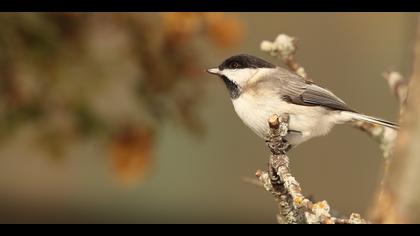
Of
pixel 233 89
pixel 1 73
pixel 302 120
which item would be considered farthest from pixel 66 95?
pixel 302 120

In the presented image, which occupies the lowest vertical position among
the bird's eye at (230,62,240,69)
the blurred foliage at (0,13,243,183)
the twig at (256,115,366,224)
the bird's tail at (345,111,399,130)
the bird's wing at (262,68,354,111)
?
the twig at (256,115,366,224)

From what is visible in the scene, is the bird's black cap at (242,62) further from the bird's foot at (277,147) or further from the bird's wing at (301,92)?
the bird's foot at (277,147)

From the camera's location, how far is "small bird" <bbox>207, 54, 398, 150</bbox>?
1.68m

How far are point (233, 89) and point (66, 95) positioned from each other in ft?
2.88

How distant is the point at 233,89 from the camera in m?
1.76

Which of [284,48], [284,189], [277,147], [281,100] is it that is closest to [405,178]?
[284,189]

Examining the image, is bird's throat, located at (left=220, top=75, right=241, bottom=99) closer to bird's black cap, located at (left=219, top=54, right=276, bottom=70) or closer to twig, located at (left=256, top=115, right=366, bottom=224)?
bird's black cap, located at (left=219, top=54, right=276, bottom=70)

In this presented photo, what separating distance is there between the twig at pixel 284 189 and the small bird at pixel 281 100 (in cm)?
31

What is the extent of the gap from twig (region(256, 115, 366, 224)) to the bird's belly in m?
0.27

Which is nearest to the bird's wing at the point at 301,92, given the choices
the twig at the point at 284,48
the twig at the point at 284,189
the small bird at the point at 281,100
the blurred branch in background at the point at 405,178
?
the small bird at the point at 281,100

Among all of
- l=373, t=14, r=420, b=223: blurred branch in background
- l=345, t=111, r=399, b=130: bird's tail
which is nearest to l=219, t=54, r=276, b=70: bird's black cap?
l=345, t=111, r=399, b=130: bird's tail

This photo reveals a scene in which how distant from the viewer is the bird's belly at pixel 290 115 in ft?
5.41

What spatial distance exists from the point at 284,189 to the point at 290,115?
21.1 inches
